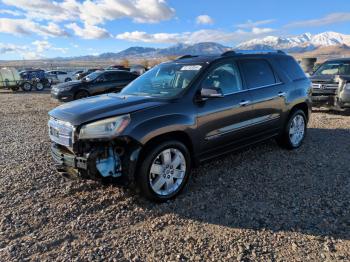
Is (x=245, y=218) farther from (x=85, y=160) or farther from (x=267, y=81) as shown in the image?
(x=267, y=81)

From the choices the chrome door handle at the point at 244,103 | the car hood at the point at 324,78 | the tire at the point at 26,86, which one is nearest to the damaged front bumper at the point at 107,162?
the chrome door handle at the point at 244,103

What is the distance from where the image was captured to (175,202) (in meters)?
4.18

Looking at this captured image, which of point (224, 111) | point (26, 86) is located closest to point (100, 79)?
point (26, 86)

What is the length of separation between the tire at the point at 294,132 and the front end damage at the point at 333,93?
353 centimetres

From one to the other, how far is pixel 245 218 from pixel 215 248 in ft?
2.29

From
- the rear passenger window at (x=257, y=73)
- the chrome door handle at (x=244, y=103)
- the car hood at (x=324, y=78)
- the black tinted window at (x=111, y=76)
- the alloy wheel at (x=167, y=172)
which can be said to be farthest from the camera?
the black tinted window at (x=111, y=76)

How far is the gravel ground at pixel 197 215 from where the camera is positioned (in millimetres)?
3195

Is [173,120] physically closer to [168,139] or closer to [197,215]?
[168,139]

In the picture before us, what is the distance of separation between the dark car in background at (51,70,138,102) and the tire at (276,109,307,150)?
1021cm

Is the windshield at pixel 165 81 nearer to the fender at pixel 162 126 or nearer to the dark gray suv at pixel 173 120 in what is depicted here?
the dark gray suv at pixel 173 120

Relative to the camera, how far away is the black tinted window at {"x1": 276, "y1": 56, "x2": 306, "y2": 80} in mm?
6037

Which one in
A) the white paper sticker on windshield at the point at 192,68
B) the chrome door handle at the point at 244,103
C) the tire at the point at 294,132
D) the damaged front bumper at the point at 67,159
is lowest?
the tire at the point at 294,132

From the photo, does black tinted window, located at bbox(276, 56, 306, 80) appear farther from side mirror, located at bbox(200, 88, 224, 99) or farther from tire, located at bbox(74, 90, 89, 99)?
tire, located at bbox(74, 90, 89, 99)

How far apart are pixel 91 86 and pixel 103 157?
1188 centimetres
